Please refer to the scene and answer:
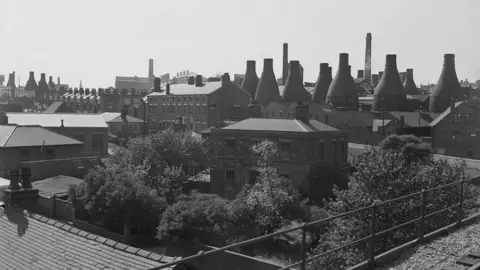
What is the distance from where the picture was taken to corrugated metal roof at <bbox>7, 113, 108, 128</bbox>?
44547 mm

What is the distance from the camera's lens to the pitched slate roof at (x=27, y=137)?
3469 cm

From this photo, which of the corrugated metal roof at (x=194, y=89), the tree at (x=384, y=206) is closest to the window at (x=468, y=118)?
the corrugated metal roof at (x=194, y=89)

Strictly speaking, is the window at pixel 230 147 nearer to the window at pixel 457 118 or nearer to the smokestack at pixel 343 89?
the window at pixel 457 118

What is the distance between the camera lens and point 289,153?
35.1 meters

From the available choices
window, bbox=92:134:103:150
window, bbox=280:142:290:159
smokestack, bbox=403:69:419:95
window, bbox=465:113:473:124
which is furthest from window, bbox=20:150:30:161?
smokestack, bbox=403:69:419:95

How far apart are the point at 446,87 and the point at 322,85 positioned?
18.4 metres

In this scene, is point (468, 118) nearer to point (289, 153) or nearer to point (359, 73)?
point (289, 153)

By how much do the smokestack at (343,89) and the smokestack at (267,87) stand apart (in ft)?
28.0

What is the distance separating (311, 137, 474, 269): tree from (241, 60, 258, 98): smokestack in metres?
57.8

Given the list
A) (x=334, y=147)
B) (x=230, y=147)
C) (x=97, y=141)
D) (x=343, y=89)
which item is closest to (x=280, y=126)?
(x=230, y=147)

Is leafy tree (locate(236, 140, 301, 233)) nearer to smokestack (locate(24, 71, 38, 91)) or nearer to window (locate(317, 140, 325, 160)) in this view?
window (locate(317, 140, 325, 160))

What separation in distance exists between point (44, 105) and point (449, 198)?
9470 cm

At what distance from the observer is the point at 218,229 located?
24.5m

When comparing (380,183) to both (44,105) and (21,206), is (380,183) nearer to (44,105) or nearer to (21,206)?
(21,206)
